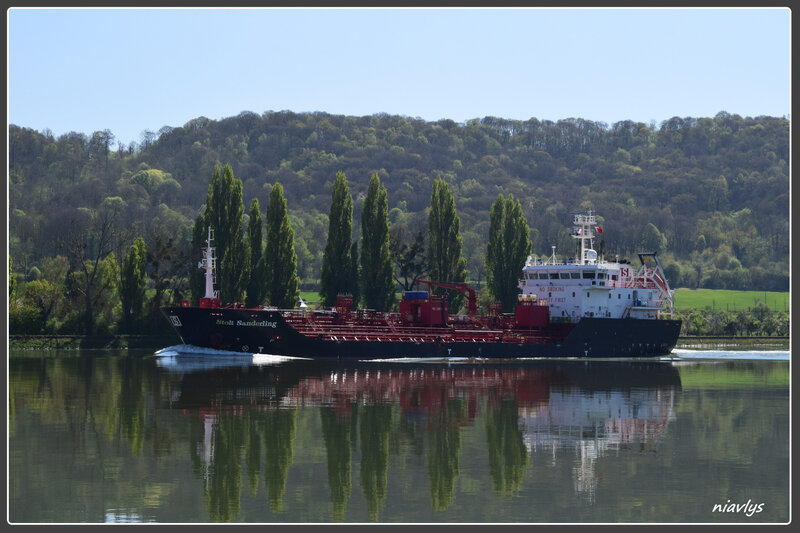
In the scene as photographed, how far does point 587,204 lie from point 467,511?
156700 mm

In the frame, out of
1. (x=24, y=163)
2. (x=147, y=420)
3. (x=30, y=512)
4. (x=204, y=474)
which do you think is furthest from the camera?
(x=24, y=163)

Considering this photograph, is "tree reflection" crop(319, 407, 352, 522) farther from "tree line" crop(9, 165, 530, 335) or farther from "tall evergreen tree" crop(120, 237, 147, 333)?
"tall evergreen tree" crop(120, 237, 147, 333)

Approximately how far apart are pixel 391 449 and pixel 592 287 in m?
38.3

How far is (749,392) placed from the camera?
39906 millimetres

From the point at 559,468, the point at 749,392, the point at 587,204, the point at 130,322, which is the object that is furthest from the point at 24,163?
the point at 559,468

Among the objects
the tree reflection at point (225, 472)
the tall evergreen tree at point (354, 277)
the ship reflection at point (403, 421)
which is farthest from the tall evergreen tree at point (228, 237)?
the tree reflection at point (225, 472)

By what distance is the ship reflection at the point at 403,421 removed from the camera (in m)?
21.6

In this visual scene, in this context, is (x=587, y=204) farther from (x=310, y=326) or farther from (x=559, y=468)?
(x=559, y=468)

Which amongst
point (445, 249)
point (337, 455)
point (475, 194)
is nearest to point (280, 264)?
Result: point (445, 249)

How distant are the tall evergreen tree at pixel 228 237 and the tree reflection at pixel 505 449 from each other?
1478 inches

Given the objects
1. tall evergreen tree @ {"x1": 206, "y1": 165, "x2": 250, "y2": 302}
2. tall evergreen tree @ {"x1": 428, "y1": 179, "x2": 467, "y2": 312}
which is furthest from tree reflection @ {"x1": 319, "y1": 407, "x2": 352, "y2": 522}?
tall evergreen tree @ {"x1": 428, "y1": 179, "x2": 467, "y2": 312}

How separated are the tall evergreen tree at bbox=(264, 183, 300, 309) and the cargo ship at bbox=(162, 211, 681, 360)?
798 cm

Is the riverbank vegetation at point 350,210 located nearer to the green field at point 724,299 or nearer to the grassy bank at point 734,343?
the green field at point 724,299

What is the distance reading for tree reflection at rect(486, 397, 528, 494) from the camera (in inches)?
849
